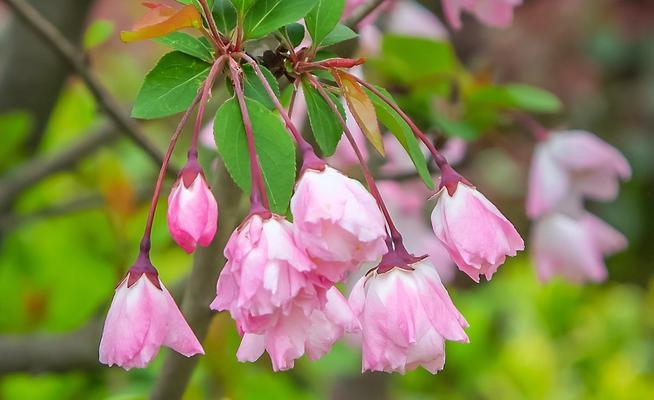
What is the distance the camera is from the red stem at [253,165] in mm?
537

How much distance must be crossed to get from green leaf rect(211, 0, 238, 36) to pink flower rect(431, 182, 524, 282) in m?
0.19

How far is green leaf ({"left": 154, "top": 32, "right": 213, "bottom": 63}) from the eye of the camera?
596 millimetres

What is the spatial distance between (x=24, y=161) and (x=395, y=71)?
2.60 ft

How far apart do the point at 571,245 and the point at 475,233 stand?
59 cm

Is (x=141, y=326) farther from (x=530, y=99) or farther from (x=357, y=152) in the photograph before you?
(x=530, y=99)

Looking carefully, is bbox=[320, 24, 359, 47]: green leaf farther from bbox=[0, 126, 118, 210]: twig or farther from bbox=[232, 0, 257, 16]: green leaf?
bbox=[0, 126, 118, 210]: twig

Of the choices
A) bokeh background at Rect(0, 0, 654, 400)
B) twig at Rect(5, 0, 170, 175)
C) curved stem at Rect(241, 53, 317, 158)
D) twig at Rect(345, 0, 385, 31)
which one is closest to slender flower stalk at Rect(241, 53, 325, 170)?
curved stem at Rect(241, 53, 317, 158)

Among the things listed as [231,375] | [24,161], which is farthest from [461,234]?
[24,161]

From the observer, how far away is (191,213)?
55cm

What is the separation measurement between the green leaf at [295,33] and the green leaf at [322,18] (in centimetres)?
2

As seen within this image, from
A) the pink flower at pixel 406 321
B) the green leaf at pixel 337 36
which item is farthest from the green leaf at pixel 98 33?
the pink flower at pixel 406 321

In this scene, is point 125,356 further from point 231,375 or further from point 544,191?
Result: point 231,375

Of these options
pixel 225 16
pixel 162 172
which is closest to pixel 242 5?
pixel 225 16

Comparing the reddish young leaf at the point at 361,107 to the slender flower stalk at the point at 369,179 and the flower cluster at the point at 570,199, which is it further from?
the flower cluster at the point at 570,199
